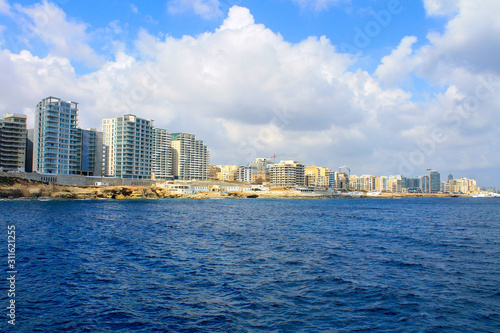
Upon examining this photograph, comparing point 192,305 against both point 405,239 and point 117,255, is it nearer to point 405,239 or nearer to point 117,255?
point 117,255

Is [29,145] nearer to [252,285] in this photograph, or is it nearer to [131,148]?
[131,148]

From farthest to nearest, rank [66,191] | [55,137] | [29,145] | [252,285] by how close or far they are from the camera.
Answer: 1. [29,145]
2. [55,137]
3. [66,191]
4. [252,285]

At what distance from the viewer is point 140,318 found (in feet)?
59.1

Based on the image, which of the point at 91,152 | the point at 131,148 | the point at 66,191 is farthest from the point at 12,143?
the point at 66,191

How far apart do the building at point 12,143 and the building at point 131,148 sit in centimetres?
4259

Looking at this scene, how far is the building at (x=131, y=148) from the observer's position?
174 metres

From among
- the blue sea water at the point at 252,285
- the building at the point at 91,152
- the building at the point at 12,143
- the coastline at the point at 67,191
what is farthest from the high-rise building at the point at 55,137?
the blue sea water at the point at 252,285

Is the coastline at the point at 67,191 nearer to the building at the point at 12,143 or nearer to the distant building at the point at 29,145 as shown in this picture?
the building at the point at 12,143

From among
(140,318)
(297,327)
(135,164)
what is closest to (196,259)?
(140,318)

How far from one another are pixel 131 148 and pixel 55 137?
37787mm

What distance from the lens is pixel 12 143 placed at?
16338cm

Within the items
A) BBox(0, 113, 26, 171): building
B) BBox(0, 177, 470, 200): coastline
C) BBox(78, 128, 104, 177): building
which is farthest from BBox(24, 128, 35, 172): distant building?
BBox(0, 177, 470, 200): coastline

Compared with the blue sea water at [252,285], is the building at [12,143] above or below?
above

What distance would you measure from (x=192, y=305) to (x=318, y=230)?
1517 inches
